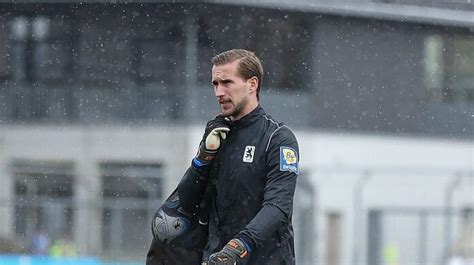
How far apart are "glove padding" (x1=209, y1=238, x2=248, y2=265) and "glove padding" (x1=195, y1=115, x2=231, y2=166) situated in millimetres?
301

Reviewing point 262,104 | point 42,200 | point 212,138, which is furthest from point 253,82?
point 42,200

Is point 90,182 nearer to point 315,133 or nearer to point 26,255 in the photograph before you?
point 26,255

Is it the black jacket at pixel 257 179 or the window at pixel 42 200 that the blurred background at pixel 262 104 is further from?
the black jacket at pixel 257 179

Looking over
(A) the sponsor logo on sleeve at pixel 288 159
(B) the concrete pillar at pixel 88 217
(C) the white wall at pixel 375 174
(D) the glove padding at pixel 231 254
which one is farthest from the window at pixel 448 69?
(D) the glove padding at pixel 231 254

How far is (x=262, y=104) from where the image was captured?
387 inches

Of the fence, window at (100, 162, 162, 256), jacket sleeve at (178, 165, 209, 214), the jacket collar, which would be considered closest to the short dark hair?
the jacket collar

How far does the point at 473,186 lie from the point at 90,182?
3.79 metres

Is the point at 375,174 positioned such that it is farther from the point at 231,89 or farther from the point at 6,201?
the point at 231,89

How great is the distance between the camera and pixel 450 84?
1230 cm

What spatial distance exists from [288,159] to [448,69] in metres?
7.94

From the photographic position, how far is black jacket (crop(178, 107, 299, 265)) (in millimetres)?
3799

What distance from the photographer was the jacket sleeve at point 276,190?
371 cm

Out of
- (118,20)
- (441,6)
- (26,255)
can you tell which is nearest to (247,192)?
(441,6)

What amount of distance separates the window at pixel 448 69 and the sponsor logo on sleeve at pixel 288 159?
5.88 metres
